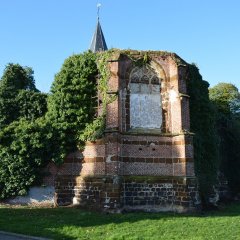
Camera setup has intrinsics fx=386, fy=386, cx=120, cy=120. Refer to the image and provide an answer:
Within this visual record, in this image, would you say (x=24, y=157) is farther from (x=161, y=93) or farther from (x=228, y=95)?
(x=228, y=95)

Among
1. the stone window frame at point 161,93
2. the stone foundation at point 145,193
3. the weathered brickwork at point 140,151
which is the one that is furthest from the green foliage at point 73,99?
the stone foundation at point 145,193

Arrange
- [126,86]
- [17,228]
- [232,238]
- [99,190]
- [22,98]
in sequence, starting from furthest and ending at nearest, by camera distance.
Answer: [22,98]
[126,86]
[99,190]
[17,228]
[232,238]

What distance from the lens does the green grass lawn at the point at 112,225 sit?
13867mm

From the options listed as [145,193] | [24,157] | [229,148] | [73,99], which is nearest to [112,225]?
[145,193]

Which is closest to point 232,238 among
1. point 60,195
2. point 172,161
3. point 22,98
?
point 172,161

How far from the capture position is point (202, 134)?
74.6ft

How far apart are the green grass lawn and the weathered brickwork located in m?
1.61

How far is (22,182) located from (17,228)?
6.46 meters

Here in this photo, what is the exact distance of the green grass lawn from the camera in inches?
546

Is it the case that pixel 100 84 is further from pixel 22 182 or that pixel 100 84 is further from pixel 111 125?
pixel 22 182

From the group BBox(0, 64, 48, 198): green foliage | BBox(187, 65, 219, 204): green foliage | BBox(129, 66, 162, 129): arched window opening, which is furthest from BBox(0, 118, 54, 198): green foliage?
BBox(187, 65, 219, 204): green foliage

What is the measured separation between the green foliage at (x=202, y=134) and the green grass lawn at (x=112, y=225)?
4.08 metres

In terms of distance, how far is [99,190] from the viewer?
19.8m

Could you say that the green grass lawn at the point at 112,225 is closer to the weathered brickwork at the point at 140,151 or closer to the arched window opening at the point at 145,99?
the weathered brickwork at the point at 140,151
